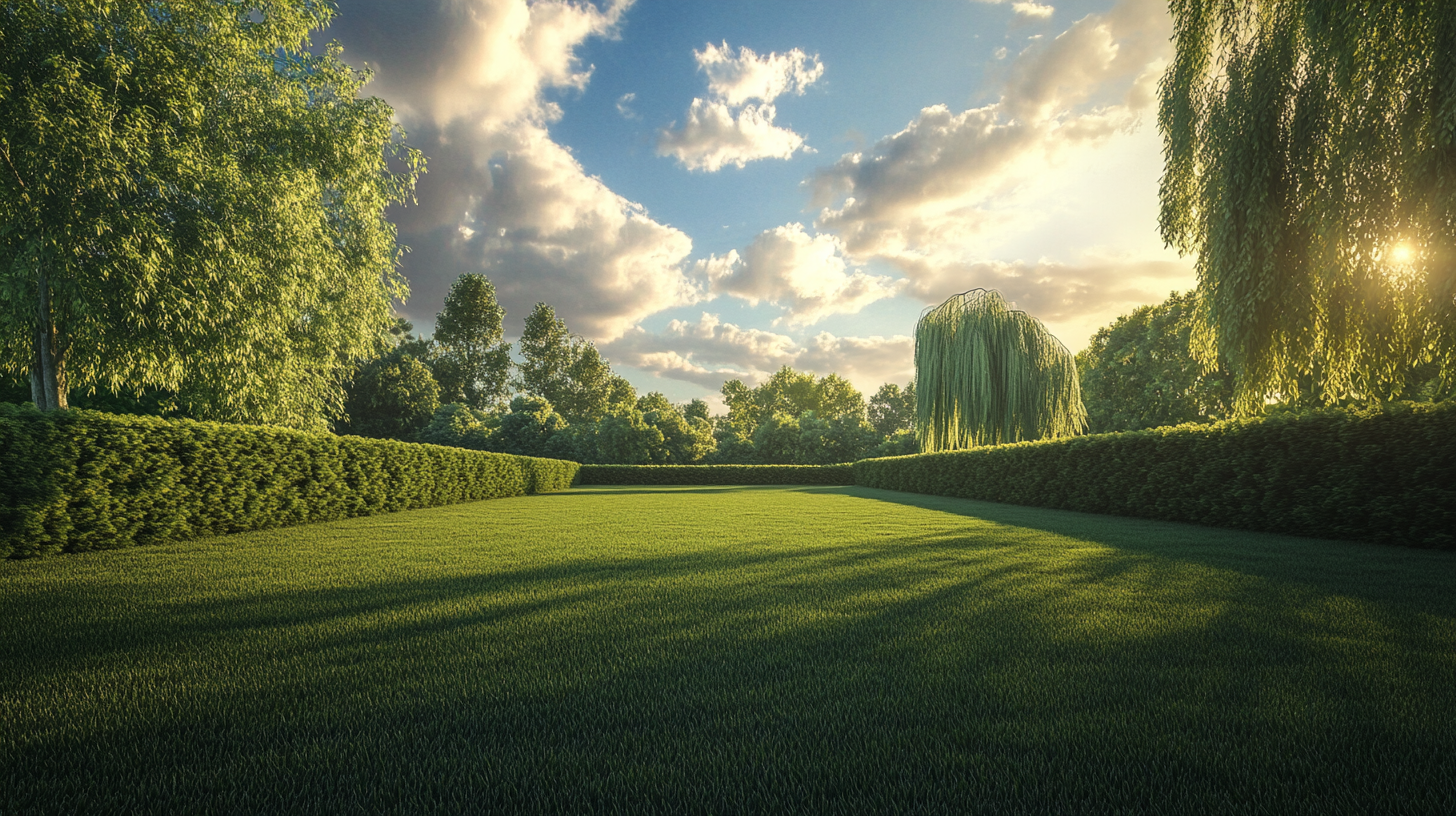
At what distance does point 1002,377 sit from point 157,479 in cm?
2008

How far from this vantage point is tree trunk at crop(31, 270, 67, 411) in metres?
8.95

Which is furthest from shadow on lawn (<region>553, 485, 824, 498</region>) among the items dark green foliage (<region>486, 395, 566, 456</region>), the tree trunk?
the tree trunk

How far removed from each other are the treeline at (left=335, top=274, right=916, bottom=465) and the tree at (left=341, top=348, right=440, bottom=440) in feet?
0.23

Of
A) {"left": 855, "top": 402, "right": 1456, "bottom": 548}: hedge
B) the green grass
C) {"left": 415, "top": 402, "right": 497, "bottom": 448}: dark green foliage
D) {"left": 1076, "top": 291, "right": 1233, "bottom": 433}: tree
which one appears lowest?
the green grass

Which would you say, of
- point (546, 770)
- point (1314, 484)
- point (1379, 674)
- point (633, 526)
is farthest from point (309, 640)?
point (1314, 484)

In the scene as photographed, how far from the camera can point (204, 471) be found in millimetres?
7410

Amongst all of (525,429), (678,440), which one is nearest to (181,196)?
(525,429)

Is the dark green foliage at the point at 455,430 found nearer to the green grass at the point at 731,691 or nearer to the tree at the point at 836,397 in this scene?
the green grass at the point at 731,691

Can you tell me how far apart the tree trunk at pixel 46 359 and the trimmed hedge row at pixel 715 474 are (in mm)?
26833

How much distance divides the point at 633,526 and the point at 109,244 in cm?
949

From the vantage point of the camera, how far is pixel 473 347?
47250mm

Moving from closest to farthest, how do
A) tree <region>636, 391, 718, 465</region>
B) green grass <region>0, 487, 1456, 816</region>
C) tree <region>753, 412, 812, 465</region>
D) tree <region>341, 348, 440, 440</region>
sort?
green grass <region>0, 487, 1456, 816</region> < tree <region>341, 348, 440, 440</region> < tree <region>636, 391, 718, 465</region> < tree <region>753, 412, 812, 465</region>

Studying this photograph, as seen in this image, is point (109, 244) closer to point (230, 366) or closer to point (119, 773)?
point (230, 366)

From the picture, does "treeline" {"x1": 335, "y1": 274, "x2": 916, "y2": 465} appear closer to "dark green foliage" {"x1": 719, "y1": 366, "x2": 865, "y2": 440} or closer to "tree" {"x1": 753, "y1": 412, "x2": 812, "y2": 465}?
"tree" {"x1": 753, "y1": 412, "x2": 812, "y2": 465}
